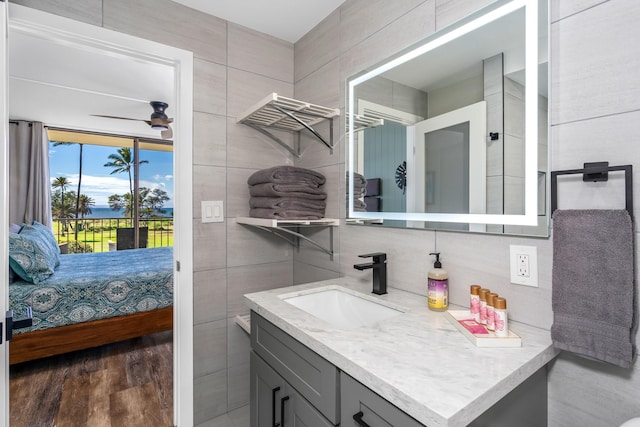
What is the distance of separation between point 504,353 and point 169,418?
1940 mm

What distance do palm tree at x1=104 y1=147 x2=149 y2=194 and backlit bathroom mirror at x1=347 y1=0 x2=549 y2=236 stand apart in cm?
506

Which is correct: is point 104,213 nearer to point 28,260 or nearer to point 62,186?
point 62,186

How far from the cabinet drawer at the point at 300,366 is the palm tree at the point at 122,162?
16.8 feet

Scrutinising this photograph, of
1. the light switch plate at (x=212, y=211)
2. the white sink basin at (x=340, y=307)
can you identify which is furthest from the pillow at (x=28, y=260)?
the white sink basin at (x=340, y=307)

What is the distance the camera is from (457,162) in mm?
1151

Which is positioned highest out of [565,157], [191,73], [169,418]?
[191,73]

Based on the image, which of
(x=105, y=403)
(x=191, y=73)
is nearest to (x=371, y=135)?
(x=191, y=73)

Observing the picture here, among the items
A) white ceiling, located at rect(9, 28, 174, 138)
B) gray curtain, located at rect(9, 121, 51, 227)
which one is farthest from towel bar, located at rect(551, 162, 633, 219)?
gray curtain, located at rect(9, 121, 51, 227)

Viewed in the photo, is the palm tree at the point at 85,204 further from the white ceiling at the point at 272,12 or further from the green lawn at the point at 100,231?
the white ceiling at the point at 272,12

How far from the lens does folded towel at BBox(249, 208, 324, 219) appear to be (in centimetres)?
163

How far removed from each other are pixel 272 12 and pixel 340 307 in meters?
1.61

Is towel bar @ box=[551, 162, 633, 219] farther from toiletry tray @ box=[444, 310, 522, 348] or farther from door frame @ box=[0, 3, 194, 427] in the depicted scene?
door frame @ box=[0, 3, 194, 427]

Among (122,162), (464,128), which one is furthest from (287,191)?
(122,162)

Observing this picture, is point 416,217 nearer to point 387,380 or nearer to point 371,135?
point 371,135
